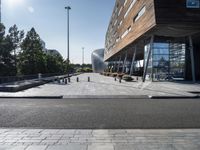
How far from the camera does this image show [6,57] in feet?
119

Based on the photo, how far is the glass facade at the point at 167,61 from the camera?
35.4 metres

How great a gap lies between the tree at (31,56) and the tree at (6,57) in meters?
6.03

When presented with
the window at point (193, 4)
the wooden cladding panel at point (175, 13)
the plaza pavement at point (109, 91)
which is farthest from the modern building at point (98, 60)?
the plaza pavement at point (109, 91)

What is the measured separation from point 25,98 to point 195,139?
40.6 ft

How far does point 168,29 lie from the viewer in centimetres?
2880

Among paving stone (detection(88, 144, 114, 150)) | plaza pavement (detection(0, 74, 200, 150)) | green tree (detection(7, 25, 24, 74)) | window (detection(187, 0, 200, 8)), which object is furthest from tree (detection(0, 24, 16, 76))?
paving stone (detection(88, 144, 114, 150))

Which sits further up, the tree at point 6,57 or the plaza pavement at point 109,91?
the tree at point 6,57

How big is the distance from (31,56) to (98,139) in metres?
41.2

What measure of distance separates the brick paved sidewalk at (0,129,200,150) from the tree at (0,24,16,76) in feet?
99.2

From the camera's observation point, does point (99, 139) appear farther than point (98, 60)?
No

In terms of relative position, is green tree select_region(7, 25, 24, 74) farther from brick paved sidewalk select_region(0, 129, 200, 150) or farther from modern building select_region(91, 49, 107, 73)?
modern building select_region(91, 49, 107, 73)

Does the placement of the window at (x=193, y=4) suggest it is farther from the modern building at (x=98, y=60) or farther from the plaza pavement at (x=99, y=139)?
the modern building at (x=98, y=60)

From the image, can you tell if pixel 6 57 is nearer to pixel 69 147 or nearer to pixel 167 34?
pixel 167 34

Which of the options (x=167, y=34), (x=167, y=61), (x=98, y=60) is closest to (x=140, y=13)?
(x=167, y=34)
